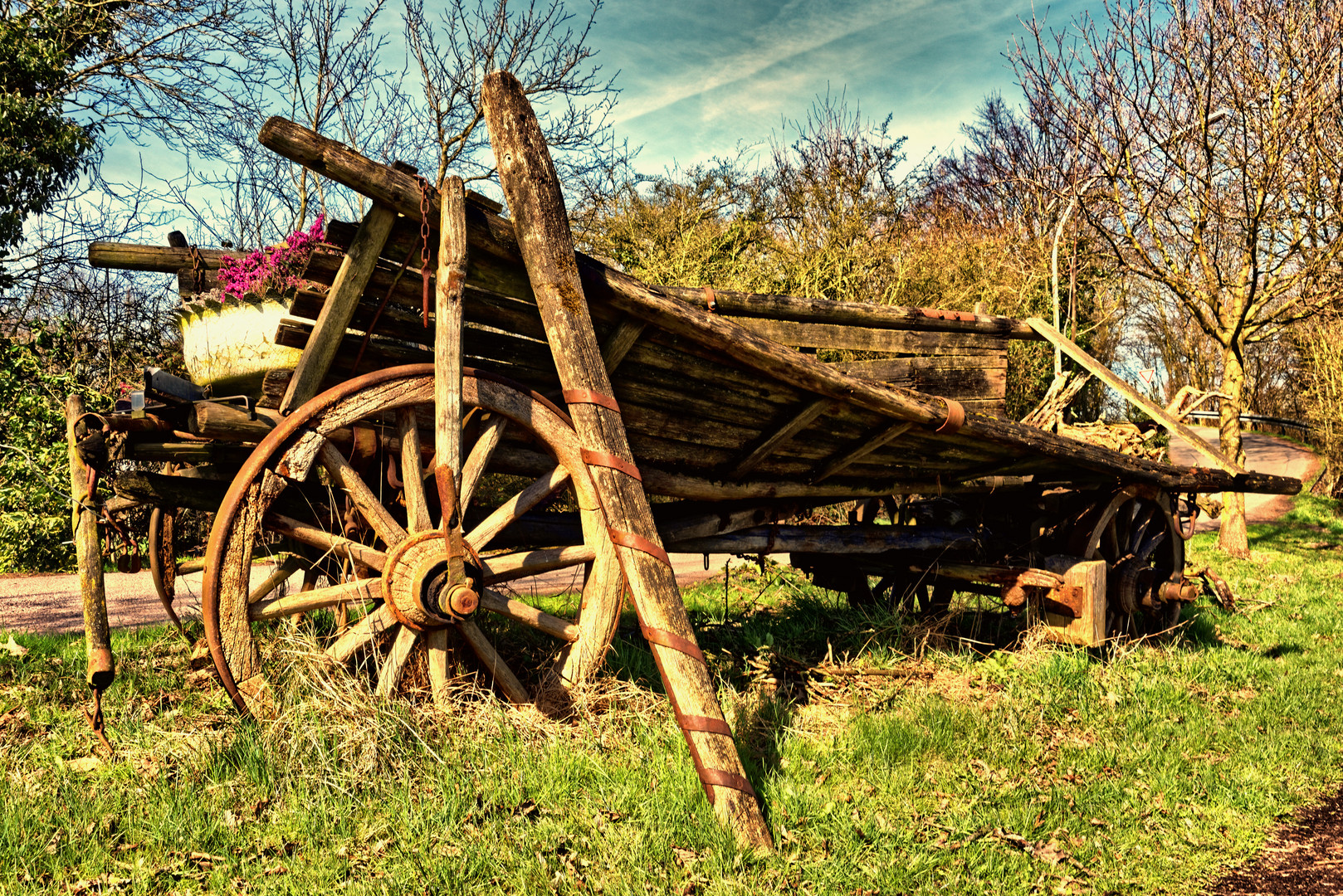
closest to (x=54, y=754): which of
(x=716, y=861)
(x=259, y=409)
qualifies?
(x=259, y=409)

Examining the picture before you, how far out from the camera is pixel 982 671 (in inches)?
180

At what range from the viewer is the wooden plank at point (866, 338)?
3.92 meters

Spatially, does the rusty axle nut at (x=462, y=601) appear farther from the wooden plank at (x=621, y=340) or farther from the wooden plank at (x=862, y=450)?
the wooden plank at (x=862, y=450)

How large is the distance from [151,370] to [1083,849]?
3.51m

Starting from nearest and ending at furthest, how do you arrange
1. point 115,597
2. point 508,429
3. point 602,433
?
point 602,433
point 508,429
point 115,597

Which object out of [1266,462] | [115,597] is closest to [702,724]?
[115,597]

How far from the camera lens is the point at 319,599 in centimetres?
292

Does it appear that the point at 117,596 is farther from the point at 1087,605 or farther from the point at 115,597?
the point at 1087,605

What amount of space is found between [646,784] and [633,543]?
0.82 m

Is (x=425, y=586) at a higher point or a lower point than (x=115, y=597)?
higher

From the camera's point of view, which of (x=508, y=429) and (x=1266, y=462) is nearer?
(x=508, y=429)

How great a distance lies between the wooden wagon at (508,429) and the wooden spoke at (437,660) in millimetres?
10

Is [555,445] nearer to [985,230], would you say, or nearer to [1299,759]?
[1299,759]

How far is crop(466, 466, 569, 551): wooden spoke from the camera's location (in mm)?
3096
